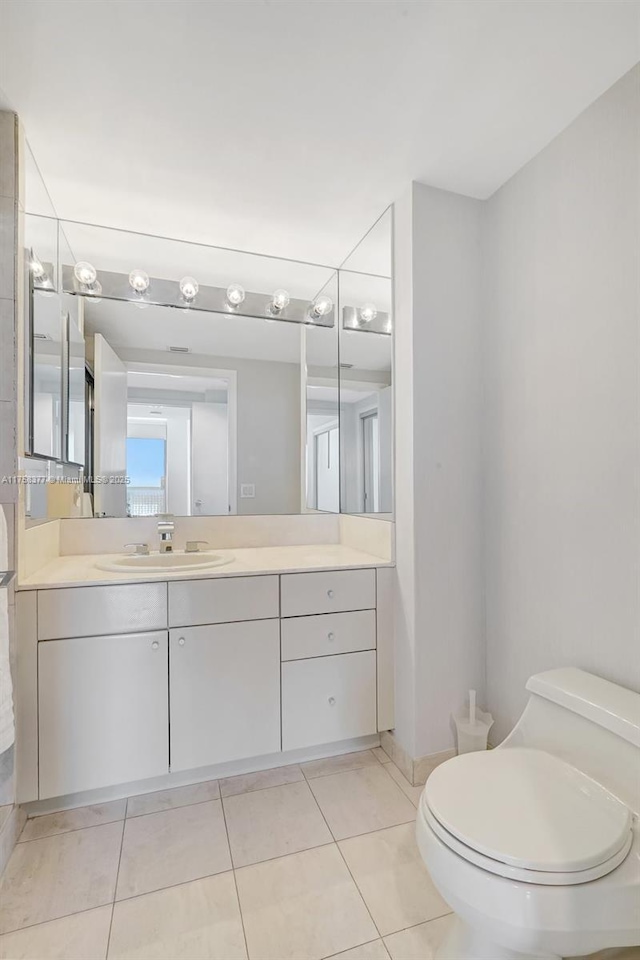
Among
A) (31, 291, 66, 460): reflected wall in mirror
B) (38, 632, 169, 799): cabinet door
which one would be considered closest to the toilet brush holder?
(38, 632, 169, 799): cabinet door

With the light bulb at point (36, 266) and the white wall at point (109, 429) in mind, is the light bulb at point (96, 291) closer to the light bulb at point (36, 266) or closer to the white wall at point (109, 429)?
the white wall at point (109, 429)

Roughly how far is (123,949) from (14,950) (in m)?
Answer: 0.27

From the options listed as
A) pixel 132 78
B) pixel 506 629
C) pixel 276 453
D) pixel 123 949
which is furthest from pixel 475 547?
pixel 132 78

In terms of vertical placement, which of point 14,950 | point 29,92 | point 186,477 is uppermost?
point 29,92

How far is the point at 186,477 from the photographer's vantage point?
225 centimetres

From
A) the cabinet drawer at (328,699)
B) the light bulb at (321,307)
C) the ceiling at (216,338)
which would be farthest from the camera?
the light bulb at (321,307)

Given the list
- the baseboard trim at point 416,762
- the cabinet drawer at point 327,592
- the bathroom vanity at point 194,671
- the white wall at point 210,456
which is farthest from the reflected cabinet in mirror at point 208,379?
the baseboard trim at point 416,762

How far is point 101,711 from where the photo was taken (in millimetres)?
1600

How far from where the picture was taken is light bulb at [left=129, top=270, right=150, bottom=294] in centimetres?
217

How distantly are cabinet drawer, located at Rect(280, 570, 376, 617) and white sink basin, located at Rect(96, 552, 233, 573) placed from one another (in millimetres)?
308

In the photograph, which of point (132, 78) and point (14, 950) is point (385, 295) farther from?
point (14, 950)

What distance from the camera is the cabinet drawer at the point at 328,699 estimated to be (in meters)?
1.81

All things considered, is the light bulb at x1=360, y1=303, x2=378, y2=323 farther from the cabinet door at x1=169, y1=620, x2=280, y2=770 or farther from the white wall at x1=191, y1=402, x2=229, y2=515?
the cabinet door at x1=169, y1=620, x2=280, y2=770

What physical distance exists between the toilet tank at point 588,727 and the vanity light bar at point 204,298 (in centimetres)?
198
